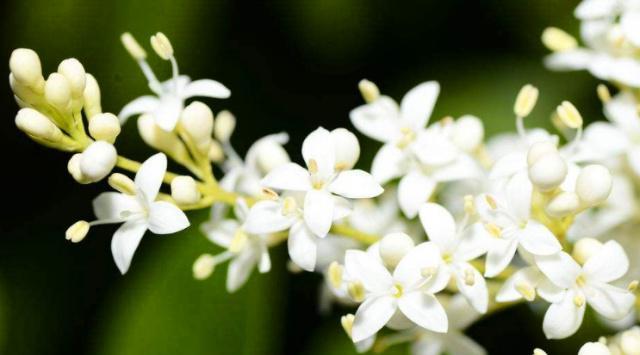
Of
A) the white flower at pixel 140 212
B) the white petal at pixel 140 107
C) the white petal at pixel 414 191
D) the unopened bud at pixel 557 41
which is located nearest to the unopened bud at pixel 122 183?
the white flower at pixel 140 212

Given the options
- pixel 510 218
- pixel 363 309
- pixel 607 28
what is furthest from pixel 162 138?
pixel 607 28

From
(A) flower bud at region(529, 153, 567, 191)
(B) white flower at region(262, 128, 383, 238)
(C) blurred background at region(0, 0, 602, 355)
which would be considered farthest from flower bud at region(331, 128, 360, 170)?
(C) blurred background at region(0, 0, 602, 355)

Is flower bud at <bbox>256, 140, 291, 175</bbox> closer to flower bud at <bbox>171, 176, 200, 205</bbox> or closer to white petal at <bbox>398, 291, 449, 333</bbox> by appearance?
flower bud at <bbox>171, 176, 200, 205</bbox>

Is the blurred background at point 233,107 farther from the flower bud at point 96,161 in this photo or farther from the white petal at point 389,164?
the flower bud at point 96,161

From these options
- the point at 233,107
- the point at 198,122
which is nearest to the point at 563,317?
the point at 198,122

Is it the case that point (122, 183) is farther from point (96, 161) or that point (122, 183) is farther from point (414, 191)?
point (414, 191)

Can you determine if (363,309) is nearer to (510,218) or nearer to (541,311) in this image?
(510,218)
